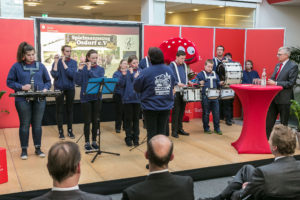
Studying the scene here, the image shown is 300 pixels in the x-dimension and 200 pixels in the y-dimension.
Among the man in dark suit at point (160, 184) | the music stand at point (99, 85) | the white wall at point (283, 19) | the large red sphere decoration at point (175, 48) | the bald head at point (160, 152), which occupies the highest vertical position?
the white wall at point (283, 19)

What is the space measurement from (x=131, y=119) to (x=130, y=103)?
266mm

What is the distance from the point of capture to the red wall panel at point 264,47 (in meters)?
8.06

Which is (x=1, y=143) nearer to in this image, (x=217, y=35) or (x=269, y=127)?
(x=269, y=127)

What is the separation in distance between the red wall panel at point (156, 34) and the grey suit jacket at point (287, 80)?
9.68ft

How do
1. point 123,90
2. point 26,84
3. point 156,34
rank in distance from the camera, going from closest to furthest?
point 26,84, point 123,90, point 156,34

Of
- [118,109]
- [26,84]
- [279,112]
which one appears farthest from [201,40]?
[26,84]

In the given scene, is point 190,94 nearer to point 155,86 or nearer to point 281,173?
point 155,86

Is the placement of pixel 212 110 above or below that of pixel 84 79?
below

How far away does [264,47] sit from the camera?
8.26 meters

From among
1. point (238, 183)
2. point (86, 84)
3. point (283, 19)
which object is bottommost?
point (238, 183)

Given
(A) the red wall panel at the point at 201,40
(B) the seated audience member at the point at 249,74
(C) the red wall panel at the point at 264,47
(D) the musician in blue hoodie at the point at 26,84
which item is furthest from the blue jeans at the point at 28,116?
(C) the red wall panel at the point at 264,47

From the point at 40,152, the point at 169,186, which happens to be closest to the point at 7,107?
the point at 40,152

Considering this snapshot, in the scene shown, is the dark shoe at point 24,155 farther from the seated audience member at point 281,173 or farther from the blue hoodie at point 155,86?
the seated audience member at point 281,173

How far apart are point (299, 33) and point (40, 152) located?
8019mm
